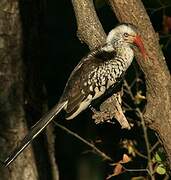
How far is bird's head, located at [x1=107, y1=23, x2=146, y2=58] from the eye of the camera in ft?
12.7

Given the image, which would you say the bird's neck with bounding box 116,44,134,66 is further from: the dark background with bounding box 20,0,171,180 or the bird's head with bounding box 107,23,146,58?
the dark background with bounding box 20,0,171,180

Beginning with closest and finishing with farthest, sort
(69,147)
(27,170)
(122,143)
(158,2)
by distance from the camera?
(27,170), (158,2), (122,143), (69,147)

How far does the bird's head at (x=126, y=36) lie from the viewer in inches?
152

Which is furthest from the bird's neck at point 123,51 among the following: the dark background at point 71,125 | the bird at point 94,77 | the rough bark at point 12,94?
the dark background at point 71,125

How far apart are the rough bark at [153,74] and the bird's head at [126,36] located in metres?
0.06

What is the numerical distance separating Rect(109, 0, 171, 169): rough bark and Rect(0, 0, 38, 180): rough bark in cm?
87

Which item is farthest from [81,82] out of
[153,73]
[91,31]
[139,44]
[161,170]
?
[161,170]

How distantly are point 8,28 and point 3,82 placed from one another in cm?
30

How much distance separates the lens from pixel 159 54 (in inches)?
145

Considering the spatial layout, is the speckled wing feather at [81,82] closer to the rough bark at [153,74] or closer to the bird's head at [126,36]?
the bird's head at [126,36]

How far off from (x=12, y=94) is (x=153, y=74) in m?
1.08

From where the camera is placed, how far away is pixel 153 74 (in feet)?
12.0

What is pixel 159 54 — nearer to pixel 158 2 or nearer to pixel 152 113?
pixel 152 113

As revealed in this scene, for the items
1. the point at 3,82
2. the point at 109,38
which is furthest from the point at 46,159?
the point at 109,38
